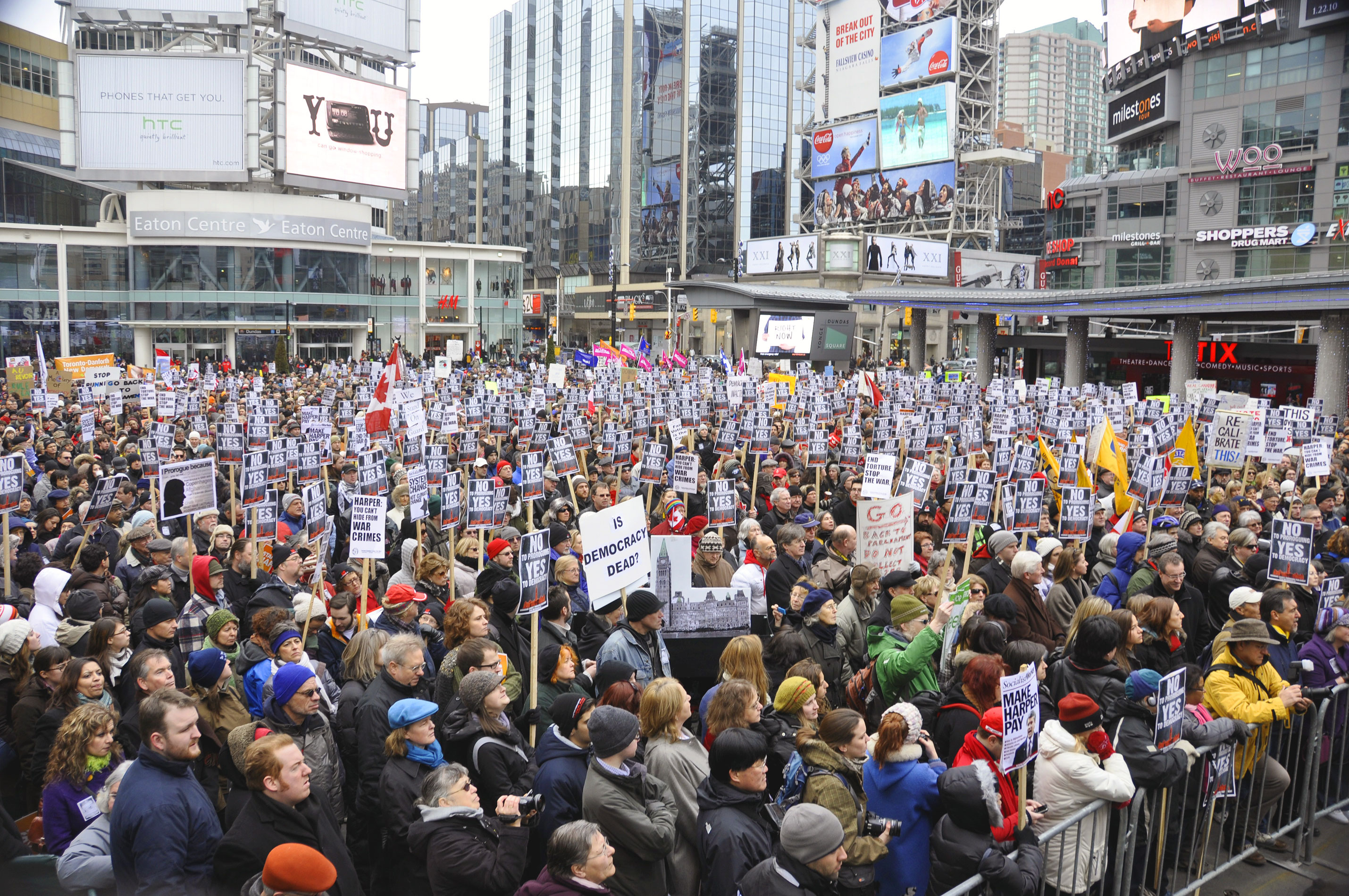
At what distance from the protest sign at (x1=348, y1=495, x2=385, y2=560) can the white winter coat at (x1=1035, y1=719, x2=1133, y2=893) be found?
19.6 feet

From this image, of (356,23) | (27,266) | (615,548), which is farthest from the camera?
(356,23)

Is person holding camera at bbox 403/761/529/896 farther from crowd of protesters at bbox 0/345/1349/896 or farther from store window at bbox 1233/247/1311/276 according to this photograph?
store window at bbox 1233/247/1311/276

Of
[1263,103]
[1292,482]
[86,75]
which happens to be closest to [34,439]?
[1292,482]

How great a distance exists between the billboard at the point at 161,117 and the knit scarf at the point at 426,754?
59.1 m

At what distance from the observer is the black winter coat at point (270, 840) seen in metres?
4.16

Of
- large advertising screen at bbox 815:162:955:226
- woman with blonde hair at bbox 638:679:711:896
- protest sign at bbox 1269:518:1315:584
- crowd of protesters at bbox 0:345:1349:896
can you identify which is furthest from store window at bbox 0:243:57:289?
protest sign at bbox 1269:518:1315:584

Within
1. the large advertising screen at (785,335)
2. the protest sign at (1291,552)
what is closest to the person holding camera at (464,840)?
the protest sign at (1291,552)

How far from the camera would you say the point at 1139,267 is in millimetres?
54219

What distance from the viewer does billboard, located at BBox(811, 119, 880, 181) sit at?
74.2m

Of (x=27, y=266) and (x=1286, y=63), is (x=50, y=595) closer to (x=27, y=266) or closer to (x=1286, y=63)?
(x=1286, y=63)

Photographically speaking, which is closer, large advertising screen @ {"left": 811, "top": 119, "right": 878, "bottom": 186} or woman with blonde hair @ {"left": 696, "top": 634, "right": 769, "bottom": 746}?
woman with blonde hair @ {"left": 696, "top": 634, "right": 769, "bottom": 746}

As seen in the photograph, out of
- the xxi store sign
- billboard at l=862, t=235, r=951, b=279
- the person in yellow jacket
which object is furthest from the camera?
billboard at l=862, t=235, r=951, b=279

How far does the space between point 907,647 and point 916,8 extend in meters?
74.4

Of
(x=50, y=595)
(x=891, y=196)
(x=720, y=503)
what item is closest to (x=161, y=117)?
(x=891, y=196)
